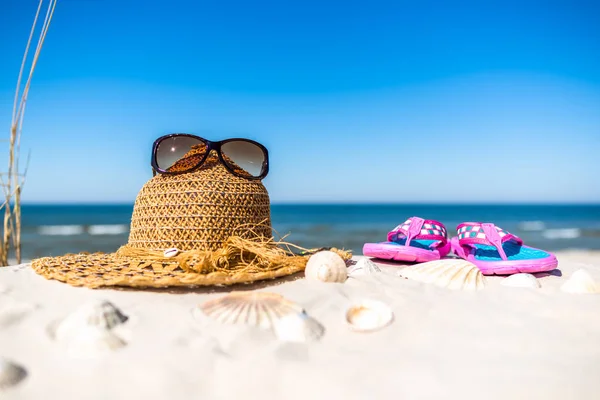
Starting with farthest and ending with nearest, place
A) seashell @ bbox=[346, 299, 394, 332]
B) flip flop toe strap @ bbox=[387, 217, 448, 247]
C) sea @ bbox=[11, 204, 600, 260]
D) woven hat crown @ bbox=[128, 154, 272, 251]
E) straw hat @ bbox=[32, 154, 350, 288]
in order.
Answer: sea @ bbox=[11, 204, 600, 260] < flip flop toe strap @ bbox=[387, 217, 448, 247] < woven hat crown @ bbox=[128, 154, 272, 251] < straw hat @ bbox=[32, 154, 350, 288] < seashell @ bbox=[346, 299, 394, 332]

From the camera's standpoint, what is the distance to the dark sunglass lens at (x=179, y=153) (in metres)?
2.40

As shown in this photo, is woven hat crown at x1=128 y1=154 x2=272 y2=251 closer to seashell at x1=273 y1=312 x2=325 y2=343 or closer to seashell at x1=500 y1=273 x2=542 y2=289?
seashell at x1=273 y1=312 x2=325 y2=343

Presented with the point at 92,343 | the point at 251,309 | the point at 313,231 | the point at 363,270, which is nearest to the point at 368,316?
the point at 251,309

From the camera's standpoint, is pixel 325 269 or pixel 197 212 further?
pixel 197 212

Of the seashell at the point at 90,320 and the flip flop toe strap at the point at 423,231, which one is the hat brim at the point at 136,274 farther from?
the flip flop toe strap at the point at 423,231

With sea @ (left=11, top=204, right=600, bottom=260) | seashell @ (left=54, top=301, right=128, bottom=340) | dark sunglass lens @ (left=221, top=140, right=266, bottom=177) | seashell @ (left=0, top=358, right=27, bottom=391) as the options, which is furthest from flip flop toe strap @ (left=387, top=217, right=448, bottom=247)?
seashell @ (left=0, top=358, right=27, bottom=391)

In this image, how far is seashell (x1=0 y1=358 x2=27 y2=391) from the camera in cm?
110

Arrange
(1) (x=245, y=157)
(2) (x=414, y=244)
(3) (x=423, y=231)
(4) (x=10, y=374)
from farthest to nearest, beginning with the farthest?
(2) (x=414, y=244) → (3) (x=423, y=231) → (1) (x=245, y=157) → (4) (x=10, y=374)

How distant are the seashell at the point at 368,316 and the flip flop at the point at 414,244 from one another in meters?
1.22

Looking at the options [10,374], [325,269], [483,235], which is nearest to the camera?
[10,374]

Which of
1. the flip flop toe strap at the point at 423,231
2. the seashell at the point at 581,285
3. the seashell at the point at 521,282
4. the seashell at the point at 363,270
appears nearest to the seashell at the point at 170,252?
the seashell at the point at 363,270

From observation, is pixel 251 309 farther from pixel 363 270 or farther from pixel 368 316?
pixel 363 270

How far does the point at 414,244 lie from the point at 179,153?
198 cm

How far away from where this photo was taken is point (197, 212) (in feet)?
7.07
